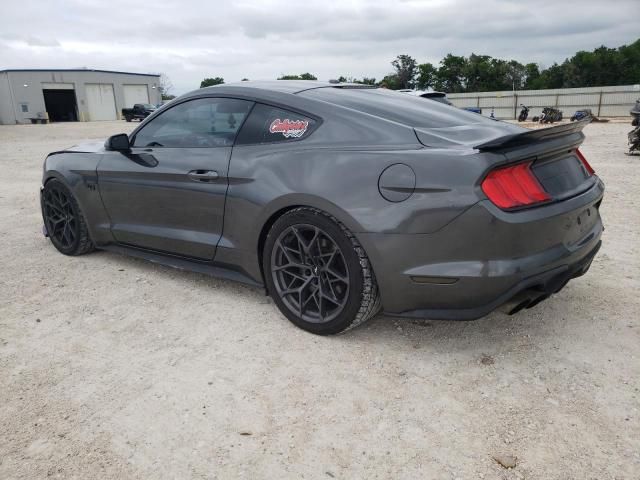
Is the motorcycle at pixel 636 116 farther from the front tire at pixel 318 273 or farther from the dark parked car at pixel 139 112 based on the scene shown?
the dark parked car at pixel 139 112

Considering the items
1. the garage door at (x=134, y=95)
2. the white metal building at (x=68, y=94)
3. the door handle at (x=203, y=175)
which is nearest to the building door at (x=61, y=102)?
the white metal building at (x=68, y=94)

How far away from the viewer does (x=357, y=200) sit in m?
2.75

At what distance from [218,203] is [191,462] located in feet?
5.64

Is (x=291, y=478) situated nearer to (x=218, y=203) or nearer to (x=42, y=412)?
(x=42, y=412)

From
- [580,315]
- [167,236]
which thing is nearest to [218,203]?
[167,236]

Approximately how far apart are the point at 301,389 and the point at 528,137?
170 centimetres

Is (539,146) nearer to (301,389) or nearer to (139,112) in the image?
(301,389)

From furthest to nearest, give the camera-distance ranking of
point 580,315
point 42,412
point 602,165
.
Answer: point 602,165 → point 580,315 → point 42,412

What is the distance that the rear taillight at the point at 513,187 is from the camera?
250cm

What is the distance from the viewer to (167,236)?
378 cm

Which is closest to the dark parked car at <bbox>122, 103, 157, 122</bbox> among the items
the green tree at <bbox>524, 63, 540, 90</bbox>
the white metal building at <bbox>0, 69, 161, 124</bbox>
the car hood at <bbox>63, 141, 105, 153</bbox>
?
the white metal building at <bbox>0, 69, 161, 124</bbox>

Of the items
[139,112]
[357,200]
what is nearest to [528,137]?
[357,200]

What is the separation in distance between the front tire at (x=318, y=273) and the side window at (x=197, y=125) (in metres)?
0.82

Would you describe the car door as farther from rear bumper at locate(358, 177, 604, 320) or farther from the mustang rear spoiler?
the mustang rear spoiler
